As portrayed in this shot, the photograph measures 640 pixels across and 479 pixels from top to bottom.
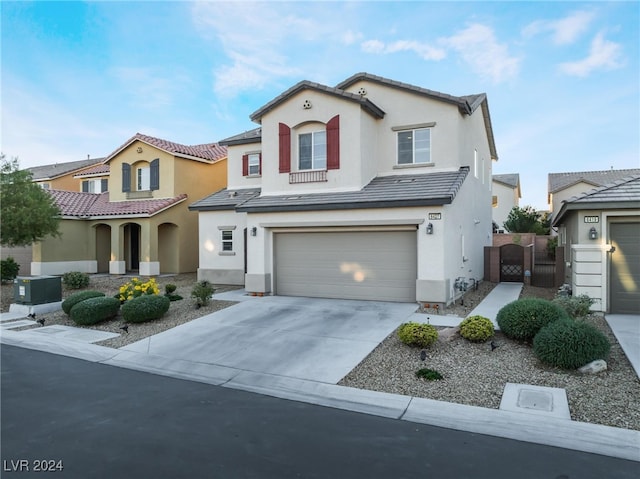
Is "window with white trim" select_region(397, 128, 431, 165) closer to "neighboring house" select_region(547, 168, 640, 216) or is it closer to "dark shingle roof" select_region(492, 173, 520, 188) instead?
"neighboring house" select_region(547, 168, 640, 216)

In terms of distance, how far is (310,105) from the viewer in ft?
48.1

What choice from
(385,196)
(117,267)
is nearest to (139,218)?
(117,267)

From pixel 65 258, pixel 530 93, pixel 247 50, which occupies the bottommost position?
pixel 65 258

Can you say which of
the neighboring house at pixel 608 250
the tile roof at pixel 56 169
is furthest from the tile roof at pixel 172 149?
the neighboring house at pixel 608 250

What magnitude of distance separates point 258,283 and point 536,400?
9870mm

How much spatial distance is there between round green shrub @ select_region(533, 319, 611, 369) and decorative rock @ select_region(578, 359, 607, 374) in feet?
0.19

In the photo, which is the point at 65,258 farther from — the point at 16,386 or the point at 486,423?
the point at 486,423

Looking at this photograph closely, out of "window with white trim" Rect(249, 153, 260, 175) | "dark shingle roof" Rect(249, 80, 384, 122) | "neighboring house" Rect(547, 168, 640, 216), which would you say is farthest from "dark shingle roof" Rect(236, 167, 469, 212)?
"neighboring house" Rect(547, 168, 640, 216)

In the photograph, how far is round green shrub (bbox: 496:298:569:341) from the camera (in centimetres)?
846

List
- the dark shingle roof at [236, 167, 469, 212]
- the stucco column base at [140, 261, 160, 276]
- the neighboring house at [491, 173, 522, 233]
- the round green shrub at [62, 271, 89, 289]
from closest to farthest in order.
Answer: the dark shingle roof at [236, 167, 469, 212], the round green shrub at [62, 271, 89, 289], the stucco column base at [140, 261, 160, 276], the neighboring house at [491, 173, 522, 233]

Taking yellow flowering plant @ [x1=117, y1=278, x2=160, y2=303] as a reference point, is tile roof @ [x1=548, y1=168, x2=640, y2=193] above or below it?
above

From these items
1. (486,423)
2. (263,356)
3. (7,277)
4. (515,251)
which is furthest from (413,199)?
(7,277)

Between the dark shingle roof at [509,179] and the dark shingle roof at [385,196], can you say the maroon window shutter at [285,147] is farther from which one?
the dark shingle roof at [509,179]

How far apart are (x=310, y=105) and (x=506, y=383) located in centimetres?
1096
